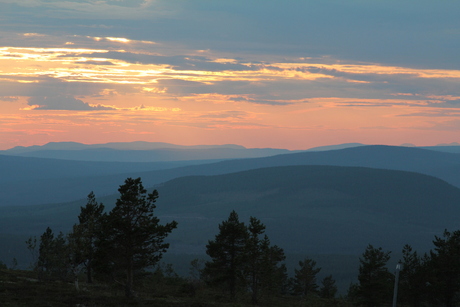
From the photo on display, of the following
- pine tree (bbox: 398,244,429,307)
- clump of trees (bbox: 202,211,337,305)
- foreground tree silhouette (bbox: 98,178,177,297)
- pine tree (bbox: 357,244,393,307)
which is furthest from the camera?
pine tree (bbox: 398,244,429,307)

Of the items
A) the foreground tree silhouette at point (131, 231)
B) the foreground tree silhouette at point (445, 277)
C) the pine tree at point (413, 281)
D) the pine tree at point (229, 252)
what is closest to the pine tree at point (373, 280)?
the pine tree at point (413, 281)

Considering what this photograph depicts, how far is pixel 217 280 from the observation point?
67.1 metres

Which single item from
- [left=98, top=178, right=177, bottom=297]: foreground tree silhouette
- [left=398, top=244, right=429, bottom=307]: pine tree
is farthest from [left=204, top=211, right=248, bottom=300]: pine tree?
[left=398, top=244, right=429, bottom=307]: pine tree

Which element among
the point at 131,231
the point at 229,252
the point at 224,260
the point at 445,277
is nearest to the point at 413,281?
the point at 445,277

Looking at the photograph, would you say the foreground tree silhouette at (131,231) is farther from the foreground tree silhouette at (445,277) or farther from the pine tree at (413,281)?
the foreground tree silhouette at (445,277)

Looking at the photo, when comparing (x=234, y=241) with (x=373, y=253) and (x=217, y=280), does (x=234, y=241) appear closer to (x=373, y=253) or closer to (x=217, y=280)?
(x=217, y=280)

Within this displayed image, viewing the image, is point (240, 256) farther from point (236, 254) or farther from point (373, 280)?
point (373, 280)

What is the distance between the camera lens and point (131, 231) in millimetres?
52469

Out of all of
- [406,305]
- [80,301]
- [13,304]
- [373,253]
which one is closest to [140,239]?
[80,301]

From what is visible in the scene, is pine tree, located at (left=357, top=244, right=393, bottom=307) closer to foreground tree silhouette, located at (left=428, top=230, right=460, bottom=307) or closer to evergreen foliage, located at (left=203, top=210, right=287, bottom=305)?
foreground tree silhouette, located at (left=428, top=230, right=460, bottom=307)

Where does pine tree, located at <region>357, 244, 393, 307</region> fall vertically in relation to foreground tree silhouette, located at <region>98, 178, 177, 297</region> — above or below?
below

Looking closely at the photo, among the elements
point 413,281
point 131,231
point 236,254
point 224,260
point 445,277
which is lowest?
point 413,281

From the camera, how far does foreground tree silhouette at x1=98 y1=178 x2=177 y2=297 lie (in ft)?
172

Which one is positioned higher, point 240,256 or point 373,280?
point 240,256
